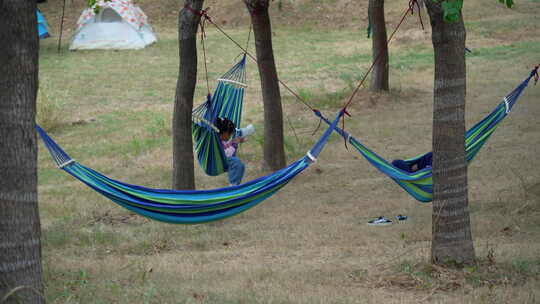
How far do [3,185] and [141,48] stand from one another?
46.9 ft

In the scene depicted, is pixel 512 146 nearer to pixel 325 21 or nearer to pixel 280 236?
pixel 280 236

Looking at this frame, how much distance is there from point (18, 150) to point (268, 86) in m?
4.23

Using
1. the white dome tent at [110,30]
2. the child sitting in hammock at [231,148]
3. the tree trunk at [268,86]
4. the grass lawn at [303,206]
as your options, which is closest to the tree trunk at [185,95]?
the child sitting in hammock at [231,148]

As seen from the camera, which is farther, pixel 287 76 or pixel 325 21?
pixel 325 21

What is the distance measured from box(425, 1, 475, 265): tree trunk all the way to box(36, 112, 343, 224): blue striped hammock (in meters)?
0.79

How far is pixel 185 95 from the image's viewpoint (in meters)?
5.46

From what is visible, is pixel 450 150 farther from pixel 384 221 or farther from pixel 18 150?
pixel 18 150

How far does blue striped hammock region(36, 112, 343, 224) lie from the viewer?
13.2 feet

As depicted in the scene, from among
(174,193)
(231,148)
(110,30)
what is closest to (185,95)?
(231,148)

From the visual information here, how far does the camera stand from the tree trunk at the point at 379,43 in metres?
9.93

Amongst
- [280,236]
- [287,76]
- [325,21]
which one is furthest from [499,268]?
[325,21]

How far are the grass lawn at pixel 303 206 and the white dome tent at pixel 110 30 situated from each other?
7.66 feet

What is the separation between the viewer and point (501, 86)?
33.1 ft

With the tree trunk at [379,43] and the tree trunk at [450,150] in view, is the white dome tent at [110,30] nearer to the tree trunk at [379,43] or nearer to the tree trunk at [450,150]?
the tree trunk at [379,43]
